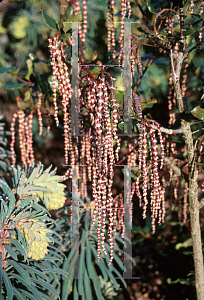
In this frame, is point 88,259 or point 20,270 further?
point 88,259

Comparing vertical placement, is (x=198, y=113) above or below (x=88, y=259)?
above

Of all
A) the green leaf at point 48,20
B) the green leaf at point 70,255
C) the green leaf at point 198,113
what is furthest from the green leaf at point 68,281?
the green leaf at point 48,20

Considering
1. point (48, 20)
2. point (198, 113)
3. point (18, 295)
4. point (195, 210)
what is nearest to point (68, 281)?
point (18, 295)

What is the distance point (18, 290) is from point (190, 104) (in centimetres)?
99

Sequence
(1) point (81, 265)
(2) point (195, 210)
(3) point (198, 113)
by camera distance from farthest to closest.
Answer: (1) point (81, 265) → (2) point (195, 210) → (3) point (198, 113)

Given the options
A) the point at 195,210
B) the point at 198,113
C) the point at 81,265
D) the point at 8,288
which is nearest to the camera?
the point at 8,288

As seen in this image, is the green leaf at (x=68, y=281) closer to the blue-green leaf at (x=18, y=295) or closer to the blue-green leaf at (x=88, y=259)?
the blue-green leaf at (x=88, y=259)

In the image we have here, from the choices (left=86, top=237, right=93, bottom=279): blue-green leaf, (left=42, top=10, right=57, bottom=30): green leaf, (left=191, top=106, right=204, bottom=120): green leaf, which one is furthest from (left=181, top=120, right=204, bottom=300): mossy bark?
(left=42, top=10, right=57, bottom=30): green leaf

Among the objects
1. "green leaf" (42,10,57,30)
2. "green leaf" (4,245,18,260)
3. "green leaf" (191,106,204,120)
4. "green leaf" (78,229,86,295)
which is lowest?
"green leaf" (78,229,86,295)

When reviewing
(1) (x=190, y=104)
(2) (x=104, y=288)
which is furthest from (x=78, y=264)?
(1) (x=190, y=104)

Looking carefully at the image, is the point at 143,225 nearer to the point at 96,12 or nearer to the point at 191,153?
the point at 191,153

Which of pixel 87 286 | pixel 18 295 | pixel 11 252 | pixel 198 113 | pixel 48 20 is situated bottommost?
pixel 87 286

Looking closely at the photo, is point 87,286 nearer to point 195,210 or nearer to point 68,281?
point 68,281

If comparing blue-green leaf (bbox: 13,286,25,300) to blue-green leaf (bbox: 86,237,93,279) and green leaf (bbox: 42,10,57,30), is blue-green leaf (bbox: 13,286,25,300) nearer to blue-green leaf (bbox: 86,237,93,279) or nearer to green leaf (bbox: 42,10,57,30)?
blue-green leaf (bbox: 86,237,93,279)
